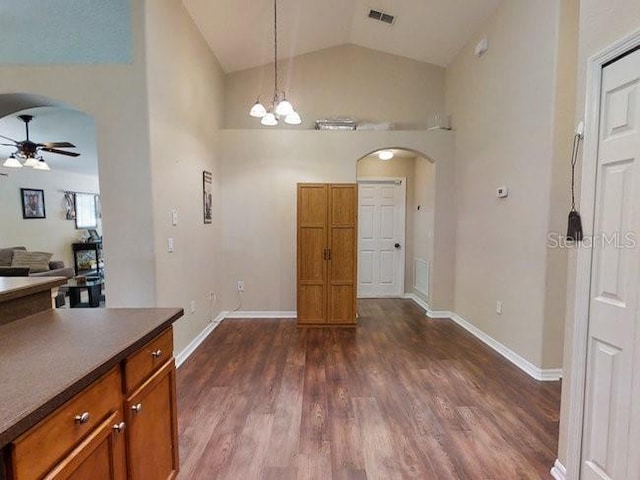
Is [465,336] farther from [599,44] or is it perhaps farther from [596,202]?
[599,44]

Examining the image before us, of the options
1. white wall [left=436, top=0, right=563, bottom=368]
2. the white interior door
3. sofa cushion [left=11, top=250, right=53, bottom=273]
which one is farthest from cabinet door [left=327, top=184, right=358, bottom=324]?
sofa cushion [left=11, top=250, right=53, bottom=273]

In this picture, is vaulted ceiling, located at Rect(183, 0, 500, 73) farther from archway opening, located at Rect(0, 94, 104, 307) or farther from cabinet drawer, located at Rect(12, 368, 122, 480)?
cabinet drawer, located at Rect(12, 368, 122, 480)

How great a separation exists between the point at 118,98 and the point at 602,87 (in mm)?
3071

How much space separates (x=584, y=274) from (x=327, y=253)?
9.74 feet

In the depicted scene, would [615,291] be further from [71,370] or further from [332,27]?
[332,27]

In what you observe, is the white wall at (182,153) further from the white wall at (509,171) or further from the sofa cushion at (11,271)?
the white wall at (509,171)

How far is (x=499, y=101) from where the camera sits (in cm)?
355

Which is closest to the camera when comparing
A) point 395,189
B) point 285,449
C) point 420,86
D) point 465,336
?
point 285,449

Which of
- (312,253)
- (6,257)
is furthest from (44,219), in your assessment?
(312,253)

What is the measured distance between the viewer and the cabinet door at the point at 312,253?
169 inches

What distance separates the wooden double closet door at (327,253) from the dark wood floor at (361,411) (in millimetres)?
559

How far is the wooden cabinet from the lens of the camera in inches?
33.6

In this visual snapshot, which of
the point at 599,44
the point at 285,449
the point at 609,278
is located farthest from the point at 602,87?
the point at 285,449

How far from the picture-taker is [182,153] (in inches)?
132
